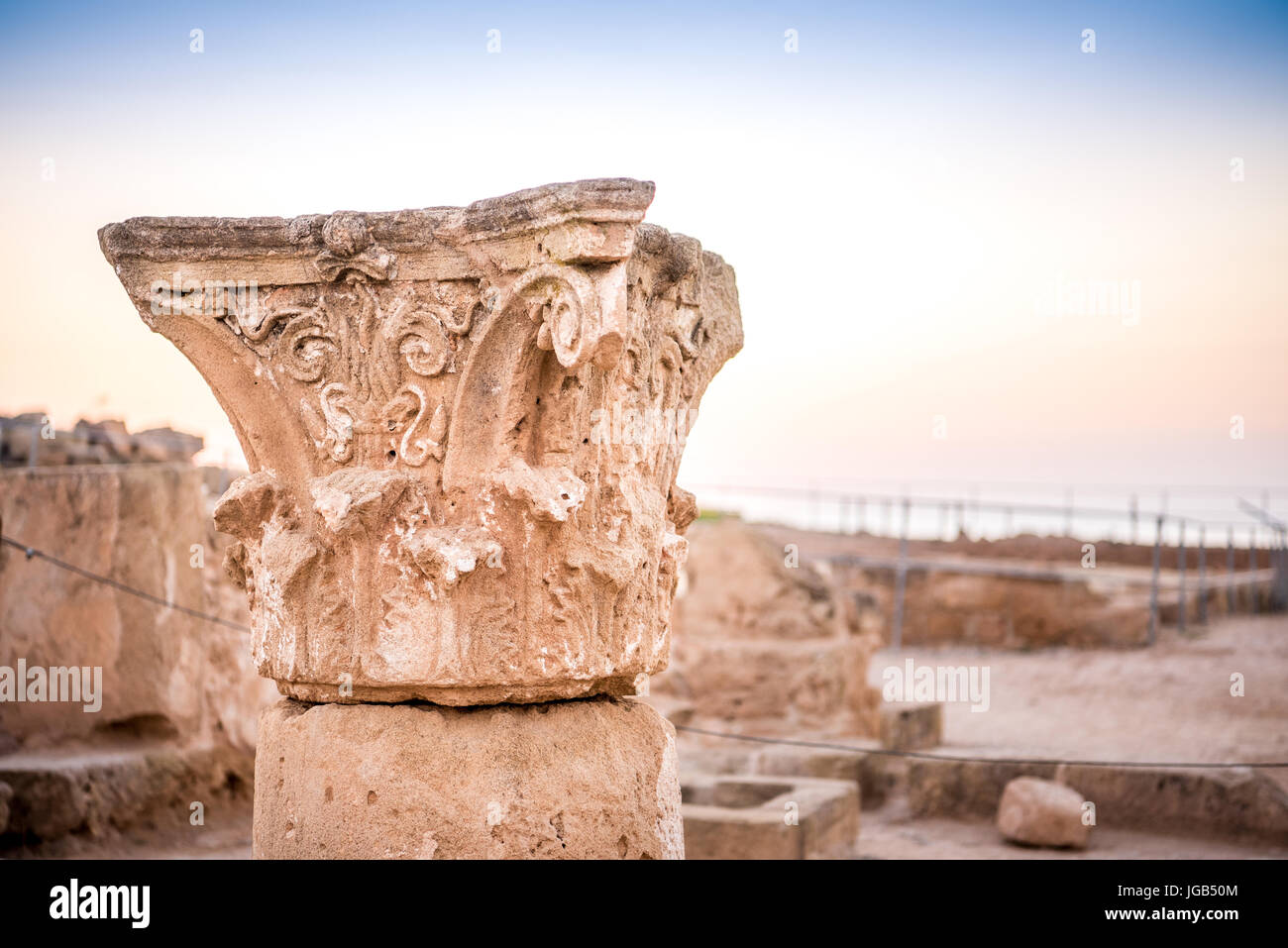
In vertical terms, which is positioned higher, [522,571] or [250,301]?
[250,301]

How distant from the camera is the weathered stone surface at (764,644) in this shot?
35.5ft

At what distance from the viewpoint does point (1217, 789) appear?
750cm

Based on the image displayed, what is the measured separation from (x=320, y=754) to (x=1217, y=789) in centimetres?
639

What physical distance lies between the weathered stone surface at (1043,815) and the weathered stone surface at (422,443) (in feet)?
16.7

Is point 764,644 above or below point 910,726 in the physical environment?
above

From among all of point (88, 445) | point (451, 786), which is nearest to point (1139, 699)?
point (451, 786)

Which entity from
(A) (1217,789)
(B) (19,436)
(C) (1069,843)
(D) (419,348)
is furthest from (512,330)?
(B) (19,436)

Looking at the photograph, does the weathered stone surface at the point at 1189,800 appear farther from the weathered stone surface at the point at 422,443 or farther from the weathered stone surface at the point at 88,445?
the weathered stone surface at the point at 88,445

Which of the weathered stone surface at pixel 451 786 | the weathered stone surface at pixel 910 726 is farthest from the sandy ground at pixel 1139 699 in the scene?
the weathered stone surface at pixel 451 786

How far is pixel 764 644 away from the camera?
36.5ft

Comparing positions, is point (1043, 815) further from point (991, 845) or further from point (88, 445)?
point (88, 445)

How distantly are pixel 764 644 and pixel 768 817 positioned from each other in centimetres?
469

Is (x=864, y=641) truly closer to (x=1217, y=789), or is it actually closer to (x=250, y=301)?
(x=1217, y=789)

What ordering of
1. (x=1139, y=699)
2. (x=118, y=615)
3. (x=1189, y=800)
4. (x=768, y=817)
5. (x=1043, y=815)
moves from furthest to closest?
(x=1139, y=699), (x=1189, y=800), (x=1043, y=815), (x=118, y=615), (x=768, y=817)
